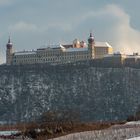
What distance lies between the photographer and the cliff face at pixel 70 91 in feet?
490

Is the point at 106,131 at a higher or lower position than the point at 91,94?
lower

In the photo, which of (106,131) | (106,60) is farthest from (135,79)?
(106,131)

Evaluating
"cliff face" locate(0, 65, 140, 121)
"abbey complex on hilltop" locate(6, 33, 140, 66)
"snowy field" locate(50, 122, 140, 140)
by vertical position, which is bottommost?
"snowy field" locate(50, 122, 140, 140)

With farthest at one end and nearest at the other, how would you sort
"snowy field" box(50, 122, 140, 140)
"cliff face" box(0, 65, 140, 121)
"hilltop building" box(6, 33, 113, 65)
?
1. "hilltop building" box(6, 33, 113, 65)
2. "cliff face" box(0, 65, 140, 121)
3. "snowy field" box(50, 122, 140, 140)

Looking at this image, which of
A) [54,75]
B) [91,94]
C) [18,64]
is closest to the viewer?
[91,94]

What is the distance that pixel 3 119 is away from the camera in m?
147

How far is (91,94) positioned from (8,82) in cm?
2349

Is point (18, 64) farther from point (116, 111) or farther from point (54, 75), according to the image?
point (116, 111)

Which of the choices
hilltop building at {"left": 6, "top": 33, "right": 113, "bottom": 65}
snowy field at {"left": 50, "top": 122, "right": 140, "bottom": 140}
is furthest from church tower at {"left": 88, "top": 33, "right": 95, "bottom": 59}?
snowy field at {"left": 50, "top": 122, "right": 140, "bottom": 140}

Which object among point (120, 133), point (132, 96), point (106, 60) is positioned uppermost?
point (106, 60)

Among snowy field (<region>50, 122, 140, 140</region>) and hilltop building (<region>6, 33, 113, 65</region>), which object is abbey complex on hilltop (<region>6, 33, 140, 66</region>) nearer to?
hilltop building (<region>6, 33, 113, 65</region>)

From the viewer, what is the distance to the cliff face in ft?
490

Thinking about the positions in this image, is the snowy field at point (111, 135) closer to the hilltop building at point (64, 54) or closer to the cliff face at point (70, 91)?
the cliff face at point (70, 91)

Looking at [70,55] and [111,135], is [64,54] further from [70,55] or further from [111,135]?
[111,135]
